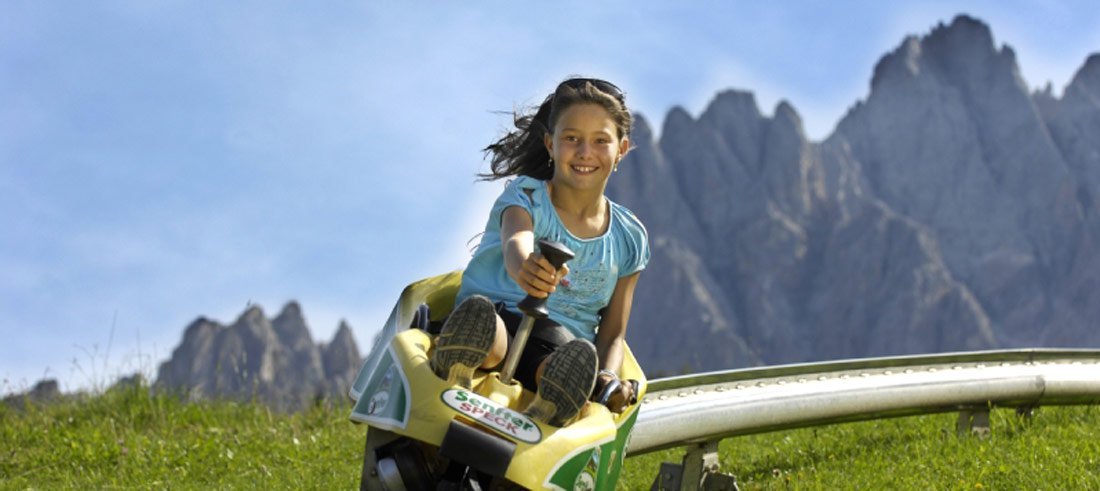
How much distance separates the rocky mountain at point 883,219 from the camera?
129875 mm

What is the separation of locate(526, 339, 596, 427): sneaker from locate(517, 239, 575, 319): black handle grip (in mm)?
163

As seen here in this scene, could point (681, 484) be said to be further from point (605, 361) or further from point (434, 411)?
point (434, 411)

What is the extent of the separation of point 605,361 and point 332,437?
10.2 ft

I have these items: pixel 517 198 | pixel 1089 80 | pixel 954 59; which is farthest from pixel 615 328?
pixel 954 59

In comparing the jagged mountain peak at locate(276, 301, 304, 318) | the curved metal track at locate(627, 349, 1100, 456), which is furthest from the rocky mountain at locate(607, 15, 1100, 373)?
the curved metal track at locate(627, 349, 1100, 456)

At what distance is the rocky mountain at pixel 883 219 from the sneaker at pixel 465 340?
11987 centimetres

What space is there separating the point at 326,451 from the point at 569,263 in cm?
294

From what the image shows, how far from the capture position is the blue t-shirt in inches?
167

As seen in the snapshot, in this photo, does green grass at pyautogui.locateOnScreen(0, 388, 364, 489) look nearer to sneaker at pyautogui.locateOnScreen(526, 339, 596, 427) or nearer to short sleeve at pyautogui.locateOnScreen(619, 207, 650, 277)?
short sleeve at pyautogui.locateOnScreen(619, 207, 650, 277)

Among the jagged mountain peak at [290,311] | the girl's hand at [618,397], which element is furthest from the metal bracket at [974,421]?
the jagged mountain peak at [290,311]

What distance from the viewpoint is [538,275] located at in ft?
11.9

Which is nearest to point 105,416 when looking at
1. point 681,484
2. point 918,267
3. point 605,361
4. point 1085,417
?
point 681,484

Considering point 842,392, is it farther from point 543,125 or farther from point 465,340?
point 465,340

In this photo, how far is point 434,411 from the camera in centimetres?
353
